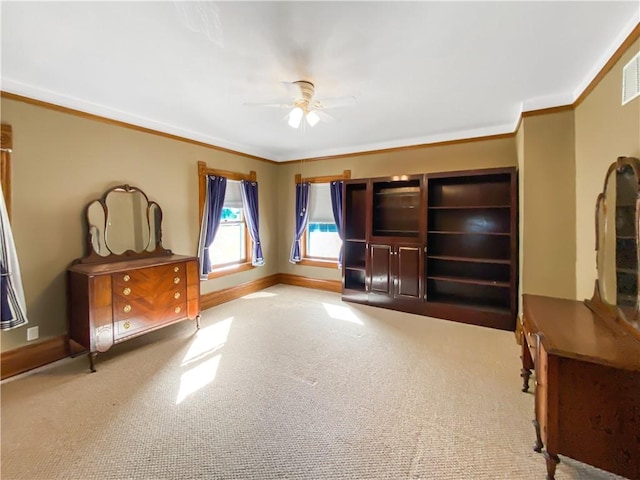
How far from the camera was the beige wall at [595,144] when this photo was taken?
189cm

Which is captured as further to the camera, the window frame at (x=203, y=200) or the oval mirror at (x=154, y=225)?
the window frame at (x=203, y=200)

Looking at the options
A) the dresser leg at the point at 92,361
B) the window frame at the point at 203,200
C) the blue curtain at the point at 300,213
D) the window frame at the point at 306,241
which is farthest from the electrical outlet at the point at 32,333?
the window frame at the point at 306,241

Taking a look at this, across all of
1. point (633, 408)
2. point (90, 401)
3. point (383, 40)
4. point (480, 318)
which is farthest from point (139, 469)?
point (480, 318)

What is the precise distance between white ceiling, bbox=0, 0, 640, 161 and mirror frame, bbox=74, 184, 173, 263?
83cm

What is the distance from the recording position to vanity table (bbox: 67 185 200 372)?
2.68 m

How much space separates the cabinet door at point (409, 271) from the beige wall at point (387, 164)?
1281 millimetres

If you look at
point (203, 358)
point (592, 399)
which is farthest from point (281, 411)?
point (592, 399)

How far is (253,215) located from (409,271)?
110 inches

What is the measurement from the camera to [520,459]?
166 centimetres

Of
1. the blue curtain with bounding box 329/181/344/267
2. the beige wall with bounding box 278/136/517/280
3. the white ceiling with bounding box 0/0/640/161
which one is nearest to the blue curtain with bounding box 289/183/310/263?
the beige wall with bounding box 278/136/517/280

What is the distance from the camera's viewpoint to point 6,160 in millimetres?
2529

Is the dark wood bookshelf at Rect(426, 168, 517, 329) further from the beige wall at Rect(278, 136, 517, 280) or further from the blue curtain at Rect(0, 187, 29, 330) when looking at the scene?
the blue curtain at Rect(0, 187, 29, 330)

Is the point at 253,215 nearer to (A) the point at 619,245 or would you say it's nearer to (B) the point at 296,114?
(B) the point at 296,114

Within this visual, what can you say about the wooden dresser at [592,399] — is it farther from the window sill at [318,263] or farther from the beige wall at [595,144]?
the window sill at [318,263]
